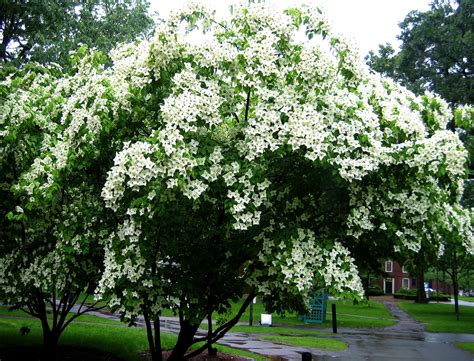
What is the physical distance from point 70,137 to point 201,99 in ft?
6.47

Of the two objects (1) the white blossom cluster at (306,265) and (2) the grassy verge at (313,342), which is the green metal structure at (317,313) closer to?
(2) the grassy verge at (313,342)

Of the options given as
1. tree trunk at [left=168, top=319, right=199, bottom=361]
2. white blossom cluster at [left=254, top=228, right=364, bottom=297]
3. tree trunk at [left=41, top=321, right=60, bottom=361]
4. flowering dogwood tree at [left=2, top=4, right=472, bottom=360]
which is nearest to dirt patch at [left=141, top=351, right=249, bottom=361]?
tree trunk at [left=41, top=321, right=60, bottom=361]

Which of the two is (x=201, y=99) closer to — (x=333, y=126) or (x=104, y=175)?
(x=333, y=126)

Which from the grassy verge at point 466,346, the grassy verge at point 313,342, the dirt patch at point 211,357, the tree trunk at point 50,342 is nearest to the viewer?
the tree trunk at point 50,342

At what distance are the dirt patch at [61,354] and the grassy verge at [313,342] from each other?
24.4ft

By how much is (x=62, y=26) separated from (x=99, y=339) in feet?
50.5

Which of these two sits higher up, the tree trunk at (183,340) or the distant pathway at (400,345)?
the tree trunk at (183,340)

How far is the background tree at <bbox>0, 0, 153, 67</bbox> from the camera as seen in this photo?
21.8m

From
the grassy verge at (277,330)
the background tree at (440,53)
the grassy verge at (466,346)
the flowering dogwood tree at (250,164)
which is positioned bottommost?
the grassy verge at (466,346)

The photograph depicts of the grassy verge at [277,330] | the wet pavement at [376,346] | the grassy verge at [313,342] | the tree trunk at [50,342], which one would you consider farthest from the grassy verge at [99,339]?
the grassy verge at [277,330]

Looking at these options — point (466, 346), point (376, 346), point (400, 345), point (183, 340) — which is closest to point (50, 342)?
point (183, 340)

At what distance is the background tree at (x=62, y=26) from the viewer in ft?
71.5

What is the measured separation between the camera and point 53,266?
823 cm

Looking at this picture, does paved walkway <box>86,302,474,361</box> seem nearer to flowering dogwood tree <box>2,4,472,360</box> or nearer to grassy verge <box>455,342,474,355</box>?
grassy verge <box>455,342,474,355</box>
